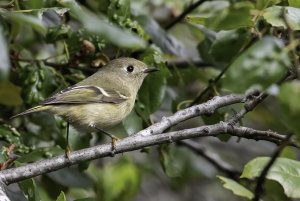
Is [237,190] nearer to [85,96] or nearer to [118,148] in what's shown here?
[118,148]

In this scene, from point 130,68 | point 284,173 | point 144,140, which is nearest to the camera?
point 144,140

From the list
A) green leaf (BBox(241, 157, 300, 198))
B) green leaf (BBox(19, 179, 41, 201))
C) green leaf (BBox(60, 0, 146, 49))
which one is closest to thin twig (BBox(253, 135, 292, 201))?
green leaf (BBox(60, 0, 146, 49))

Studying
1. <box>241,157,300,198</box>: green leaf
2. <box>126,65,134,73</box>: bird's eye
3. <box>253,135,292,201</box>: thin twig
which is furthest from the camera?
<box>126,65,134,73</box>: bird's eye

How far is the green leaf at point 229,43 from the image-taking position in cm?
283

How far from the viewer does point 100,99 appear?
3.22 meters

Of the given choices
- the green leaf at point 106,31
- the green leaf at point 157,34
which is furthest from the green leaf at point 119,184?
the green leaf at point 106,31

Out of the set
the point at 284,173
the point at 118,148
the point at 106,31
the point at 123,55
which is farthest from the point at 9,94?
the point at 106,31

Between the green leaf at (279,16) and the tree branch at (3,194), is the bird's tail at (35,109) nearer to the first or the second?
the tree branch at (3,194)

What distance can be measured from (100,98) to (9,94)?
0.46 meters

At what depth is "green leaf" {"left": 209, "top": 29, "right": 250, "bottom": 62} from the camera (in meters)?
2.83

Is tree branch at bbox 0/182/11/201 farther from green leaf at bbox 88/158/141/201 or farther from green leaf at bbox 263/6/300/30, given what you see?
green leaf at bbox 263/6/300/30

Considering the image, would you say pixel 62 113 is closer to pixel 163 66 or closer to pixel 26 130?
pixel 26 130

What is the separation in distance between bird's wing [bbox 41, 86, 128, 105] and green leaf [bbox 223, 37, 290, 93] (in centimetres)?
152

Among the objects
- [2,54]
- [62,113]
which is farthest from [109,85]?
[2,54]
